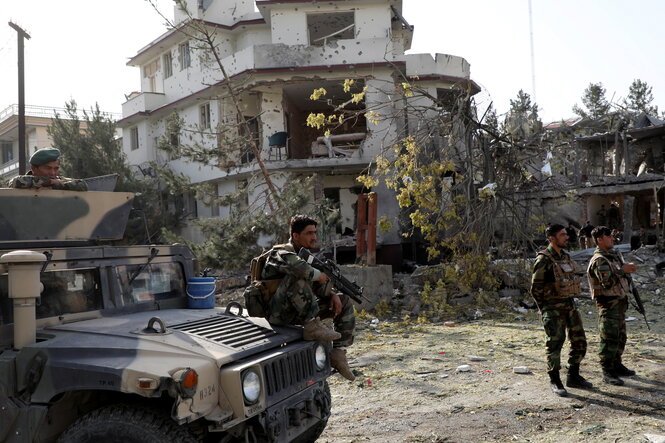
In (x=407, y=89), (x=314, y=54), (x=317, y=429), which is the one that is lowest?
(x=317, y=429)

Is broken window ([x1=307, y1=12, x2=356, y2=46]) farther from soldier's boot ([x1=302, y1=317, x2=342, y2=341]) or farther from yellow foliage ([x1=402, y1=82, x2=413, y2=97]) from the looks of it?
soldier's boot ([x1=302, y1=317, x2=342, y2=341])

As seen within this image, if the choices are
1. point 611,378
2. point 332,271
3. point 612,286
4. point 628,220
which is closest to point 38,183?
point 332,271

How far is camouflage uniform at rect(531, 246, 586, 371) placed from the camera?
570 centimetres

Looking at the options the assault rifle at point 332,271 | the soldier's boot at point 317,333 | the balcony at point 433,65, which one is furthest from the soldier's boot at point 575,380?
the balcony at point 433,65

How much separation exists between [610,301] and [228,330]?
13.2 ft

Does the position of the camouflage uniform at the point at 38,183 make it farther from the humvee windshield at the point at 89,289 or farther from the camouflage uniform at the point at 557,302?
the camouflage uniform at the point at 557,302

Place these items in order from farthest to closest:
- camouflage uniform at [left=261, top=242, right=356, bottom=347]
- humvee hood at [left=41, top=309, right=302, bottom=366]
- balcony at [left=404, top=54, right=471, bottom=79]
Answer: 1. balcony at [left=404, top=54, right=471, bottom=79]
2. camouflage uniform at [left=261, top=242, right=356, bottom=347]
3. humvee hood at [left=41, top=309, right=302, bottom=366]

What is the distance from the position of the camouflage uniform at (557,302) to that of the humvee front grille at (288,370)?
2781mm

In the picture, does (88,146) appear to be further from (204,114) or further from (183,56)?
(183,56)

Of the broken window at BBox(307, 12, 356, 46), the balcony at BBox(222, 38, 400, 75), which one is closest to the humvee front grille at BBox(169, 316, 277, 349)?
the balcony at BBox(222, 38, 400, 75)

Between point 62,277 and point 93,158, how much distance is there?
1818 cm

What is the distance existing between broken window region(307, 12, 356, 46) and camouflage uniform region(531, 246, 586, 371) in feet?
51.5

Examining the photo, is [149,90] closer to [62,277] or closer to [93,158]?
[93,158]

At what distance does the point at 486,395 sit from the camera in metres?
5.86
